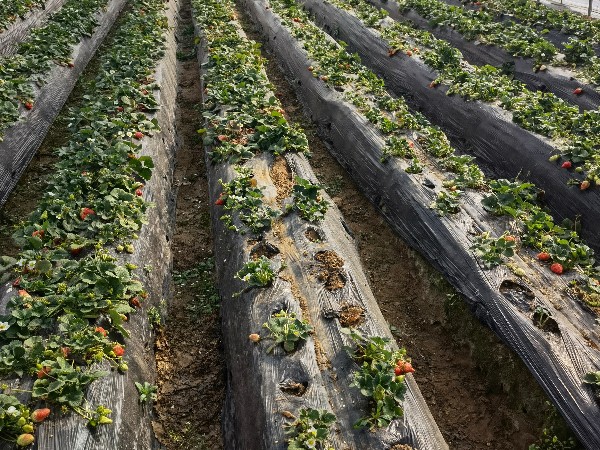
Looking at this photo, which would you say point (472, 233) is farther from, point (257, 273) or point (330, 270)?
point (257, 273)

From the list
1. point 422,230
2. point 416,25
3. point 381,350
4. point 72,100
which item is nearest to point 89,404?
point 381,350

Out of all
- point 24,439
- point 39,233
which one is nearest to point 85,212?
point 39,233

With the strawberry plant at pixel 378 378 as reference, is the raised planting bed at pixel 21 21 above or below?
below

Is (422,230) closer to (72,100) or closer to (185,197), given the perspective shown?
(185,197)

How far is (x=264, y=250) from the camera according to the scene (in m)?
5.22

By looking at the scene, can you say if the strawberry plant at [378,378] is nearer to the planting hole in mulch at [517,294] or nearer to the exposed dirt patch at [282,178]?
the planting hole in mulch at [517,294]

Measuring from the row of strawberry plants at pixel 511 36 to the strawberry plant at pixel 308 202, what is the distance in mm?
6393

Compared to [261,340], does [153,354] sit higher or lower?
lower

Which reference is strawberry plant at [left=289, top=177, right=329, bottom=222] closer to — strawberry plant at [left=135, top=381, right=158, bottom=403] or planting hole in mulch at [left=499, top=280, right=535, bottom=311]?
planting hole in mulch at [left=499, top=280, right=535, bottom=311]

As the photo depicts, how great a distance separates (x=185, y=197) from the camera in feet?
25.3

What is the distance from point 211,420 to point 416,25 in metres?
12.8

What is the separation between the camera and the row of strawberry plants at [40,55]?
8.27 meters

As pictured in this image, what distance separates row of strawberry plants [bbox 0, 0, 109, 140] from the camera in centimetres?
827

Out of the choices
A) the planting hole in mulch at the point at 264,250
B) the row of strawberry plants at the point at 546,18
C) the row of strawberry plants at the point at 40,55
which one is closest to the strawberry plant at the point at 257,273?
the planting hole in mulch at the point at 264,250
